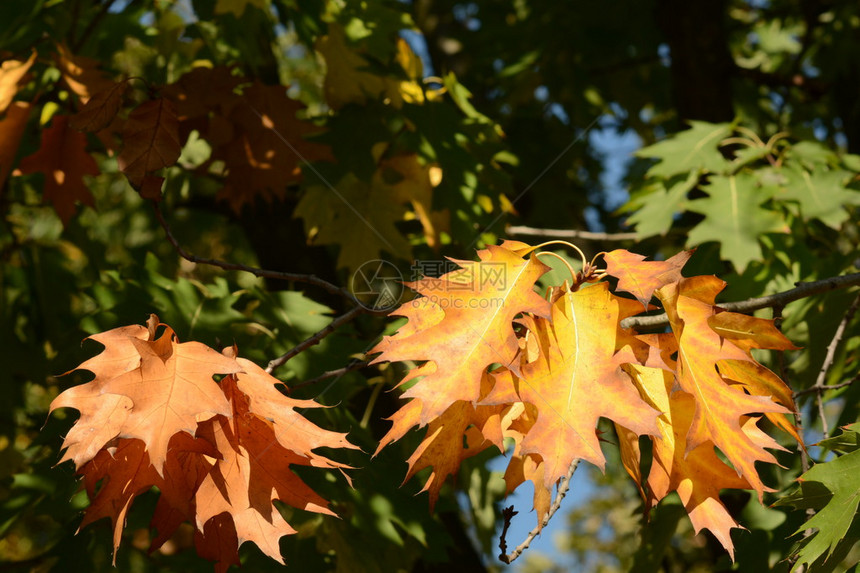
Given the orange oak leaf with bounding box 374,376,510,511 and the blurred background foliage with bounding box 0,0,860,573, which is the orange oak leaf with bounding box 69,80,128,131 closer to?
the blurred background foliage with bounding box 0,0,860,573

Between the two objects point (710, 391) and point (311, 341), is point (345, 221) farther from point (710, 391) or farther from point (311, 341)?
point (710, 391)

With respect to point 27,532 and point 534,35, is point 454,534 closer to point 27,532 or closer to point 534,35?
point 534,35

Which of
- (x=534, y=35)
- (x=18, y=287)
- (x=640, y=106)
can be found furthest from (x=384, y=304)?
(x=640, y=106)

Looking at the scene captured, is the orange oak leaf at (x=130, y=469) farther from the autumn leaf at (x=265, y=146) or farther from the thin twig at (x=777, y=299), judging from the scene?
the autumn leaf at (x=265, y=146)

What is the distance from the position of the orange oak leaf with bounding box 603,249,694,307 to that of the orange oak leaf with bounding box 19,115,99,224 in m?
1.49

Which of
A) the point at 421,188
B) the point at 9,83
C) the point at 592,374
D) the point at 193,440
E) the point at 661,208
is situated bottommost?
the point at 661,208

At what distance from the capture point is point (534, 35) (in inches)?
145

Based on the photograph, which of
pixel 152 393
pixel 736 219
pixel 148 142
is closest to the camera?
pixel 152 393

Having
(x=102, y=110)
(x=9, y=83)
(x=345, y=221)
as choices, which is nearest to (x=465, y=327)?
(x=102, y=110)

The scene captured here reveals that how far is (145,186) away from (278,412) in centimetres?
57

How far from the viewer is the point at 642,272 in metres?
1.19

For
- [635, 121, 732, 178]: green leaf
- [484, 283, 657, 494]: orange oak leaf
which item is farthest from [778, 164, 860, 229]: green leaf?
[484, 283, 657, 494]: orange oak leaf

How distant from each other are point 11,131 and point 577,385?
67.4 inches

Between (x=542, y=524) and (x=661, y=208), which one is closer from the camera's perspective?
(x=542, y=524)
